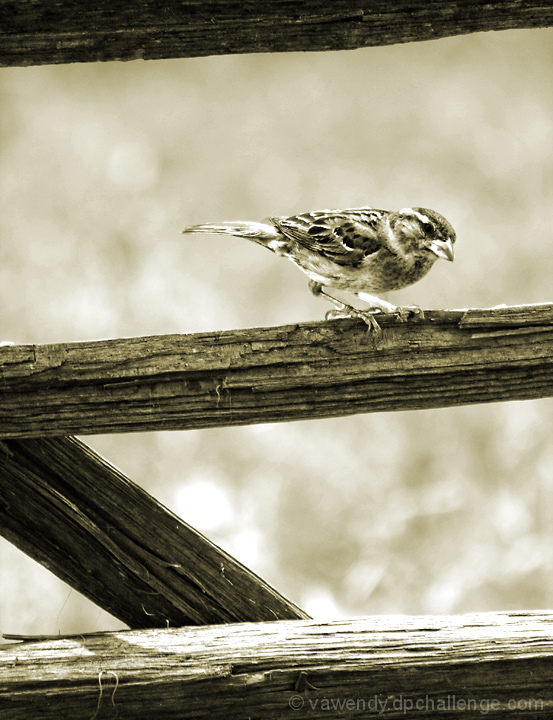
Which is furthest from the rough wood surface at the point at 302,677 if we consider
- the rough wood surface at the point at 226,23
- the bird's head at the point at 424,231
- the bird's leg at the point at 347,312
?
the bird's head at the point at 424,231

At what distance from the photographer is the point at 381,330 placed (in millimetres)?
1394

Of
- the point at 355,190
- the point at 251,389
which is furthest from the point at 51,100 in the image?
the point at 251,389

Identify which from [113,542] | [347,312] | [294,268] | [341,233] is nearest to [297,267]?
[294,268]

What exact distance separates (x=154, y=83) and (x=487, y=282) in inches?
64.6

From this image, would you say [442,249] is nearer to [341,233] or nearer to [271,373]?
Result: [341,233]

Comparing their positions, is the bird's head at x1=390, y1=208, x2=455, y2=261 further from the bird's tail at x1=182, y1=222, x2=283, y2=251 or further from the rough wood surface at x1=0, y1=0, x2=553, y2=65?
the rough wood surface at x1=0, y1=0, x2=553, y2=65

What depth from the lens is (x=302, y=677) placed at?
1.44 metres

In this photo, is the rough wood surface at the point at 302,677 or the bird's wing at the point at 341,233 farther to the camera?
the bird's wing at the point at 341,233

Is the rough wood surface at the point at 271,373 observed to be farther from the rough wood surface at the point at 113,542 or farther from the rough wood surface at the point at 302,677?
the rough wood surface at the point at 302,677

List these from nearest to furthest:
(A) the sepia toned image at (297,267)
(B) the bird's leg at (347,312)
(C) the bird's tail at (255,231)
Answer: (B) the bird's leg at (347,312)
(C) the bird's tail at (255,231)
(A) the sepia toned image at (297,267)

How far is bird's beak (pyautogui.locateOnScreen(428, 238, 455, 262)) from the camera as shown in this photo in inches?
89.7

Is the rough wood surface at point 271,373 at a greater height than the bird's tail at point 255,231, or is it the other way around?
the bird's tail at point 255,231

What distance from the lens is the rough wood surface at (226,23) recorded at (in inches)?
50.6

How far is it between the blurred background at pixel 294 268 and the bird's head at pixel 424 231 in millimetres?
1043
